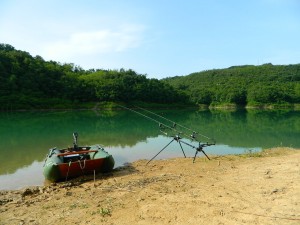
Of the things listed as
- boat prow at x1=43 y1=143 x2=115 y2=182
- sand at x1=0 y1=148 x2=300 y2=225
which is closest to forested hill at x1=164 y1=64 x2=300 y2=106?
boat prow at x1=43 y1=143 x2=115 y2=182

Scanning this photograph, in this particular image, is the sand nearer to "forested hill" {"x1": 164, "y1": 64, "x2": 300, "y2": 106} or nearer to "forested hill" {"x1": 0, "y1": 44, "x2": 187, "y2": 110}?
"forested hill" {"x1": 0, "y1": 44, "x2": 187, "y2": 110}

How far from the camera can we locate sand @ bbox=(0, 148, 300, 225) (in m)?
5.67

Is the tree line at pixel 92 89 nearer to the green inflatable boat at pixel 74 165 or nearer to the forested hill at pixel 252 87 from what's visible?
the forested hill at pixel 252 87

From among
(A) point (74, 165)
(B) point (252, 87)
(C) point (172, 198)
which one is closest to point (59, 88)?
(B) point (252, 87)

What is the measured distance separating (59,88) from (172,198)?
71675 mm

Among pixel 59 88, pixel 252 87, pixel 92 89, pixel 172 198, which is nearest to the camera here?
pixel 172 198

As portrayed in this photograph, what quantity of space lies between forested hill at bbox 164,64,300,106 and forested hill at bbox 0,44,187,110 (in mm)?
10168

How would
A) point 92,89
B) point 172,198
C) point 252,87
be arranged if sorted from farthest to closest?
point 252,87, point 92,89, point 172,198

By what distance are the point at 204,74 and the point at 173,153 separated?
124487mm

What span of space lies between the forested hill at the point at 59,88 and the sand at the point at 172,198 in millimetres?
55621

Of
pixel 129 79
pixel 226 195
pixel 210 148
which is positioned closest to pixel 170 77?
pixel 129 79

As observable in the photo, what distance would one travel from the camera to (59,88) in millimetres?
74812

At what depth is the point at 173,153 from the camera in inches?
586

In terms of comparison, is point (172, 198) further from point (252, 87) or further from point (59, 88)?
point (252, 87)
